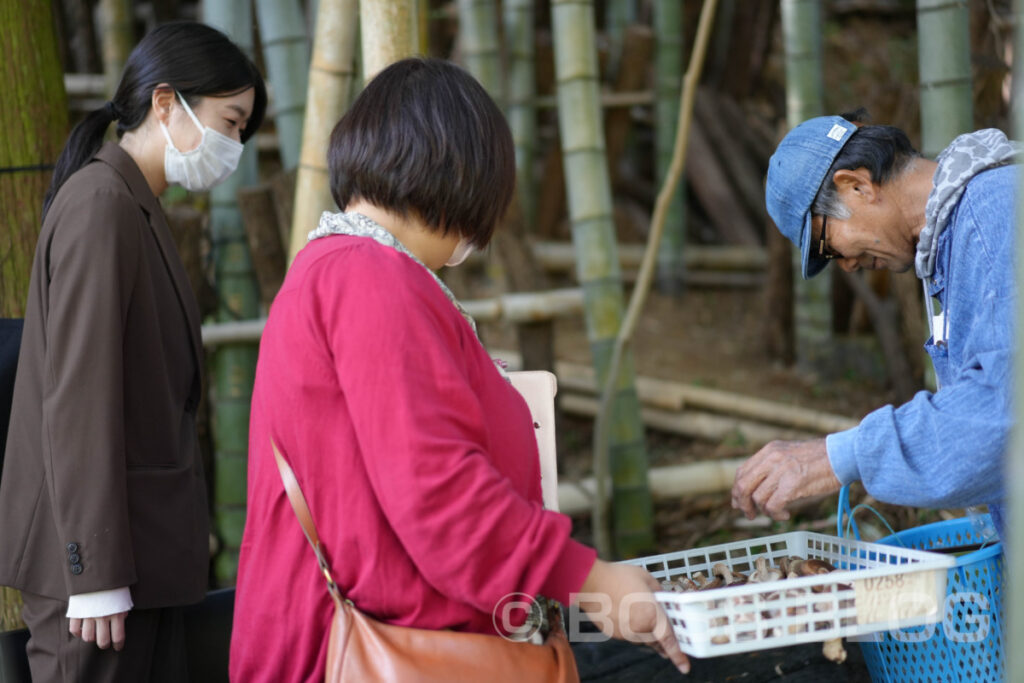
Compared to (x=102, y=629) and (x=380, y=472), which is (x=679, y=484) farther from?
(x=380, y=472)

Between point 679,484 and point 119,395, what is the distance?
2905mm

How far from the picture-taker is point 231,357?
12.2ft

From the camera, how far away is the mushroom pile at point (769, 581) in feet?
5.16

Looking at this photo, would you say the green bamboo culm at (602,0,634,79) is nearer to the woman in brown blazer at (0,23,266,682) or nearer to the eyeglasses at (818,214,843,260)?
the woman in brown blazer at (0,23,266,682)

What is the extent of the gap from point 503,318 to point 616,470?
821 mm

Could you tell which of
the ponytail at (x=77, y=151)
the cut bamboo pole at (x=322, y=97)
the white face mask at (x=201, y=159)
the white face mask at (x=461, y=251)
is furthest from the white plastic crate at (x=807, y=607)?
the cut bamboo pole at (x=322, y=97)

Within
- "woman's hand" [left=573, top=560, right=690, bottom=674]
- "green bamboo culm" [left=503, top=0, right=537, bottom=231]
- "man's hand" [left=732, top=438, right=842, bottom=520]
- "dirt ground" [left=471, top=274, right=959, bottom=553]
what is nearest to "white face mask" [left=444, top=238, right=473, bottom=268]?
"woman's hand" [left=573, top=560, right=690, bottom=674]

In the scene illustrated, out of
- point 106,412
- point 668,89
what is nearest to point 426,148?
point 106,412

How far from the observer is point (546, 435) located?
1.86 metres

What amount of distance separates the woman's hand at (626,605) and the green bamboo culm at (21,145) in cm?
184

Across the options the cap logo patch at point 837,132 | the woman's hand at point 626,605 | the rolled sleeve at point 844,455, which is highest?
the cap logo patch at point 837,132

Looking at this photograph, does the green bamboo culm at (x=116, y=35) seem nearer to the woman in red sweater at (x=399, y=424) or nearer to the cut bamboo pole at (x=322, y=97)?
the cut bamboo pole at (x=322, y=97)

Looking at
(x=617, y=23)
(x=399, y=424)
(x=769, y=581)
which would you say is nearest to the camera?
(x=399, y=424)

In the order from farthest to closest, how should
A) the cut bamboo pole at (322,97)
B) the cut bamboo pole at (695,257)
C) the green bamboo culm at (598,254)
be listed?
the cut bamboo pole at (695,257)
the green bamboo culm at (598,254)
the cut bamboo pole at (322,97)
